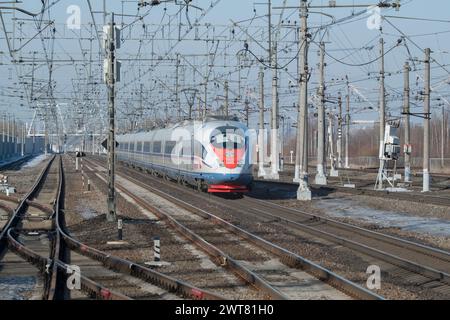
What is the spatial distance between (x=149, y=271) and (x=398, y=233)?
9924 mm

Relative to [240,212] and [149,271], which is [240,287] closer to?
[149,271]

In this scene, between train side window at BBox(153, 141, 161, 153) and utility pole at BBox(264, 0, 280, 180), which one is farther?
train side window at BBox(153, 141, 161, 153)

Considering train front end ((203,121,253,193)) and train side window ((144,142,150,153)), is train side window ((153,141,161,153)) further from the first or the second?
train front end ((203,121,253,193))

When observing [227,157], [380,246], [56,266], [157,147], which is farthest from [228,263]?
[157,147]

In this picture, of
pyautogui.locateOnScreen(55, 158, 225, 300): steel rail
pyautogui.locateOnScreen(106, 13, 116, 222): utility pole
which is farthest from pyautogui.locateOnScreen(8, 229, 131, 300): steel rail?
pyautogui.locateOnScreen(106, 13, 116, 222): utility pole

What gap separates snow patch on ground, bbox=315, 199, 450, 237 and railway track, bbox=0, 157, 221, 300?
31.9ft

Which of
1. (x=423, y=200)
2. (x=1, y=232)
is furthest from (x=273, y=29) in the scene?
(x=1, y=232)

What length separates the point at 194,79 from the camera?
54.4 m

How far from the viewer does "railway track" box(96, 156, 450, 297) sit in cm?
1371

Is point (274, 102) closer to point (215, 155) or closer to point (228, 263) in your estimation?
point (215, 155)

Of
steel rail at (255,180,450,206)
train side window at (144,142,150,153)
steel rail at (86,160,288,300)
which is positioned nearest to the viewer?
steel rail at (86,160,288,300)

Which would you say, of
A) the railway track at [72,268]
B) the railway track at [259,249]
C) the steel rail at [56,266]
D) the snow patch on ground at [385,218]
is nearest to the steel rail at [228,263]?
the railway track at [259,249]

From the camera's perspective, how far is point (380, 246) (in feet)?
59.4

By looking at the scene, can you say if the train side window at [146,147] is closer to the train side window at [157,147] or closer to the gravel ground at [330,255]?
the train side window at [157,147]
